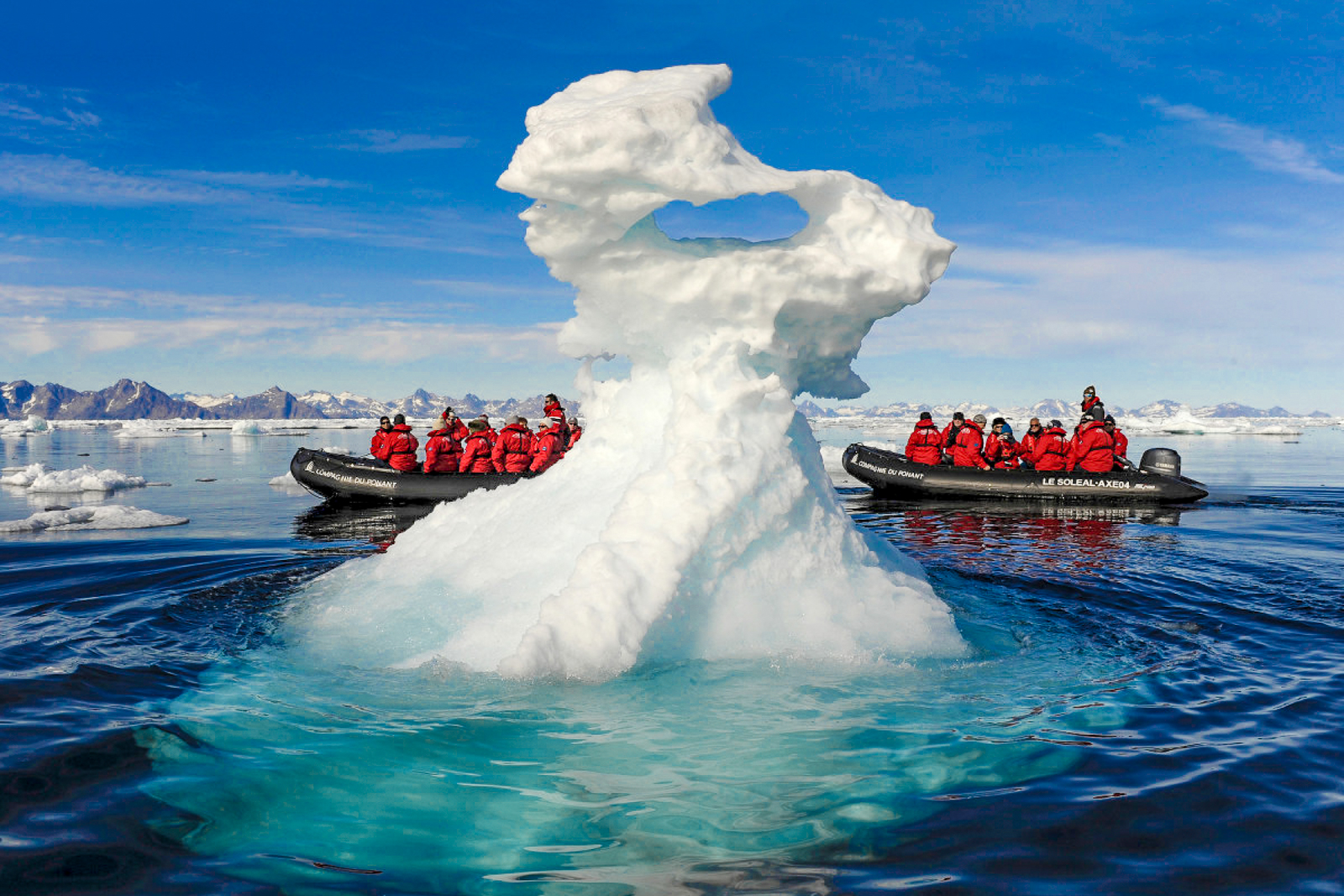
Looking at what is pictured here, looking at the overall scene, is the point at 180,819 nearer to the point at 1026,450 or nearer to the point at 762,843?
the point at 762,843

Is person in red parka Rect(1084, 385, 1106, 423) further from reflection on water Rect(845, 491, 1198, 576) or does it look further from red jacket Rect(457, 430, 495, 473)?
red jacket Rect(457, 430, 495, 473)

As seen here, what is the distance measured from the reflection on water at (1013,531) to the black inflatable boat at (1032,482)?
292mm

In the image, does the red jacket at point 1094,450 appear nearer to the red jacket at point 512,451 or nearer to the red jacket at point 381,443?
the red jacket at point 512,451

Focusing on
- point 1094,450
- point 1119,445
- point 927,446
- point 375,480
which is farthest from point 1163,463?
point 375,480

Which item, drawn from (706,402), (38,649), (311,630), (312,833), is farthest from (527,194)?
(38,649)

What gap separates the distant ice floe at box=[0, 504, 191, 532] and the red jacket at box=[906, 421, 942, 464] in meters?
16.1

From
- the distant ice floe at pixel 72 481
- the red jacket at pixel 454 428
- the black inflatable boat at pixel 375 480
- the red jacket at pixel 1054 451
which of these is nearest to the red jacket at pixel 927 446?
the red jacket at pixel 1054 451

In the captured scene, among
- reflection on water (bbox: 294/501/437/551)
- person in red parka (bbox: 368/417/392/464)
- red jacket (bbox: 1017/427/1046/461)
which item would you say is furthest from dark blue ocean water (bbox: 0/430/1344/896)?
red jacket (bbox: 1017/427/1046/461)

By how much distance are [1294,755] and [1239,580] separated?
5754 millimetres

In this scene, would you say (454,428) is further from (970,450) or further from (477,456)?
(970,450)

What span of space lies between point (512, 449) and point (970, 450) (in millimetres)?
11143

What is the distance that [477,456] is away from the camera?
1836cm

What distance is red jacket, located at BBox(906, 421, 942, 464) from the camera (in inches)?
807

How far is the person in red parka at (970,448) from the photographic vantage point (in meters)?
20.1
